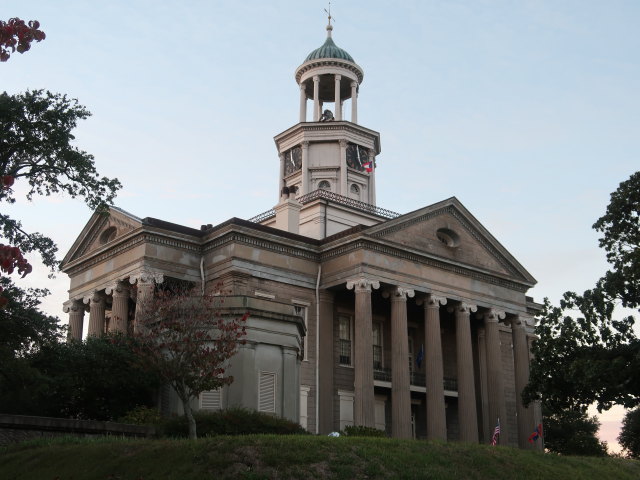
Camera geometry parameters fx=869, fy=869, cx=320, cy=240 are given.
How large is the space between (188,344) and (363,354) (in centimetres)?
1701

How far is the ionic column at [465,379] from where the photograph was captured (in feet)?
132

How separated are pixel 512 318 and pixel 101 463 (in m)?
30.7

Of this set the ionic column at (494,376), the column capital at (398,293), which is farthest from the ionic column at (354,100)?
the column capital at (398,293)

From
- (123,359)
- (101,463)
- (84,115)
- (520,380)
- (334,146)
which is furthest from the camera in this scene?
(334,146)

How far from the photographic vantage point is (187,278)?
37.6 metres

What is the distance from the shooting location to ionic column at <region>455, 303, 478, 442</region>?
40119 mm

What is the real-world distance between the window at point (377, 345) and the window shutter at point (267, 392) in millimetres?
17162

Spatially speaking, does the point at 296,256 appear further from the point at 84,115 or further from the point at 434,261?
the point at 84,115

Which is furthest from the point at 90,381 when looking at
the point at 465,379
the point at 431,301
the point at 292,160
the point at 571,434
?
the point at 571,434

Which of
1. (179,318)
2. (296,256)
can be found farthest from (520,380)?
(179,318)

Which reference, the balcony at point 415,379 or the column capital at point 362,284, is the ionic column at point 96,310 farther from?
the balcony at point 415,379

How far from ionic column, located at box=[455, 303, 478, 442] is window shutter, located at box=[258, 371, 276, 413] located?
55.6 feet

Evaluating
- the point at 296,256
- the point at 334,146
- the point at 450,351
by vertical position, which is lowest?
the point at 450,351

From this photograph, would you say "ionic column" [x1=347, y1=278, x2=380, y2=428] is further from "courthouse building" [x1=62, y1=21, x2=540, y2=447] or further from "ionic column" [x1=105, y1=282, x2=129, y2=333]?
"ionic column" [x1=105, y1=282, x2=129, y2=333]
